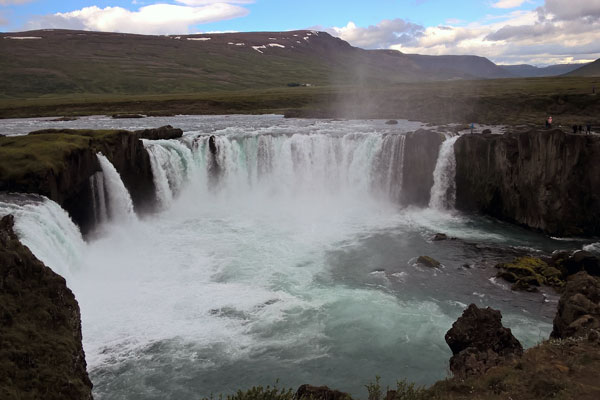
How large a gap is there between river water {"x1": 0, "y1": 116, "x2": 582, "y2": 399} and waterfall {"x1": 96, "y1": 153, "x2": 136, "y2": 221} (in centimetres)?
10

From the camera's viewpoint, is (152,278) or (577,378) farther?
(152,278)

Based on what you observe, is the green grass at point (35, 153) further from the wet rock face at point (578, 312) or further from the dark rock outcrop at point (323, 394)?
the wet rock face at point (578, 312)

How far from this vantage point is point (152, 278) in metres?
27.1

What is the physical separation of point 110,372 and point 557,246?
29.2 metres

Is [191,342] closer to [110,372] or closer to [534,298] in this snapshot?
[110,372]

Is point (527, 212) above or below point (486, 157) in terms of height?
below

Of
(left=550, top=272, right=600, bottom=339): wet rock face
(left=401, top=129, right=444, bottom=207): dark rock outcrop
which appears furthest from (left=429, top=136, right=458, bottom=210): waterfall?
(left=550, top=272, right=600, bottom=339): wet rock face

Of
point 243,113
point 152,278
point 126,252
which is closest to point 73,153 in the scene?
point 126,252

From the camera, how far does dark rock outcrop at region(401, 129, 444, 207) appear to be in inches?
1688

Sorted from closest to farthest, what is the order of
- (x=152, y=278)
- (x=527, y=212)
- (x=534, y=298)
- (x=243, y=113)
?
(x=534, y=298)
(x=152, y=278)
(x=527, y=212)
(x=243, y=113)

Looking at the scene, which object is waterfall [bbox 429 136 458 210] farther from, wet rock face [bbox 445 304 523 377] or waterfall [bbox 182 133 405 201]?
wet rock face [bbox 445 304 523 377]

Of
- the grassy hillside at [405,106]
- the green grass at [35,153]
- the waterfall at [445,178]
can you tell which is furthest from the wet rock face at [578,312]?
the grassy hillside at [405,106]

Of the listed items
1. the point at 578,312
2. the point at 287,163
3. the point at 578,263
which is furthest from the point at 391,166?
the point at 578,312

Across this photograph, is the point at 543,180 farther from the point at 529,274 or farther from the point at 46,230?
the point at 46,230
